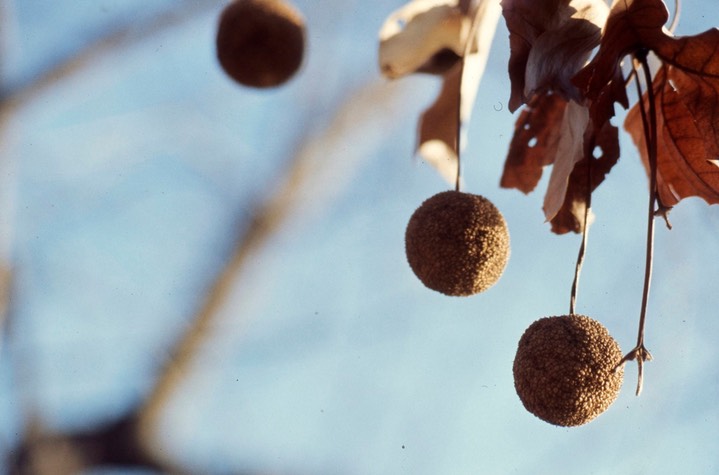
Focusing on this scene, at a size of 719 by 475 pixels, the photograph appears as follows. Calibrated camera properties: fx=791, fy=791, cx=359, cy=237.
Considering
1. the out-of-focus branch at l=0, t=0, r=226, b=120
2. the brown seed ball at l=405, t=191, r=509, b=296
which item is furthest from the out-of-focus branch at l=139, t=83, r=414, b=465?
the brown seed ball at l=405, t=191, r=509, b=296

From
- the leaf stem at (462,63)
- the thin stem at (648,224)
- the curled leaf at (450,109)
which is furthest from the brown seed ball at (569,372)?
the curled leaf at (450,109)

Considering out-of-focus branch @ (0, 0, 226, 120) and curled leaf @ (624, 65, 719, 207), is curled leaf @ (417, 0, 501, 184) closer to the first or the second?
curled leaf @ (624, 65, 719, 207)

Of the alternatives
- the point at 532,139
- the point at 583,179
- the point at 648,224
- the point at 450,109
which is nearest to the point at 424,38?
the point at 450,109

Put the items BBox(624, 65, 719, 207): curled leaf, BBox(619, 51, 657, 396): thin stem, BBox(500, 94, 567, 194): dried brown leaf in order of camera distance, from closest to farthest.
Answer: BBox(619, 51, 657, 396): thin stem → BBox(624, 65, 719, 207): curled leaf → BBox(500, 94, 567, 194): dried brown leaf

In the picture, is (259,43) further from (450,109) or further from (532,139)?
(532,139)

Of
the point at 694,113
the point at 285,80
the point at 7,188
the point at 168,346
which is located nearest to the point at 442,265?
the point at 694,113

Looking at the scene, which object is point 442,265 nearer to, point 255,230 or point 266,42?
point 266,42
